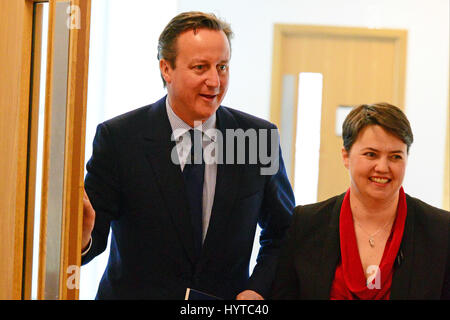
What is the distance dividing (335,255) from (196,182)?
16.9 inches

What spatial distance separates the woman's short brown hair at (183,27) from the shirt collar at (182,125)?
148 mm

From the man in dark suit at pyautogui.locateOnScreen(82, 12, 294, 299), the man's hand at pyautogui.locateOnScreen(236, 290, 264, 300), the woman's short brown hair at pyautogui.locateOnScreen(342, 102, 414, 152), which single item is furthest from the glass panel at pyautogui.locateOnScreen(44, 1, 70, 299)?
the woman's short brown hair at pyautogui.locateOnScreen(342, 102, 414, 152)

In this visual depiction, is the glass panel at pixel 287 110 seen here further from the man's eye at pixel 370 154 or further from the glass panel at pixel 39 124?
the glass panel at pixel 39 124

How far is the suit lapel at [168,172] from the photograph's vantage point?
162 cm

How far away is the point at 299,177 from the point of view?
366 cm

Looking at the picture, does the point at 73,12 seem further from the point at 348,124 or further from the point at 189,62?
the point at 348,124

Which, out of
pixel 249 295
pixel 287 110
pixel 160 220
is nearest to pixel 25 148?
pixel 160 220

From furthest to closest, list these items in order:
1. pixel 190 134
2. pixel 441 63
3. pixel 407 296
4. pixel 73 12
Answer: pixel 441 63
pixel 190 134
pixel 407 296
pixel 73 12

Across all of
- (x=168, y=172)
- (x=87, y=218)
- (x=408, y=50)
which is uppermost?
(x=408, y=50)

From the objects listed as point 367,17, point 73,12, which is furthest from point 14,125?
point 367,17

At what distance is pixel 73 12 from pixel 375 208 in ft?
3.05

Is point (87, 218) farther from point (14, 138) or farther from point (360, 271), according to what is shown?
point (360, 271)

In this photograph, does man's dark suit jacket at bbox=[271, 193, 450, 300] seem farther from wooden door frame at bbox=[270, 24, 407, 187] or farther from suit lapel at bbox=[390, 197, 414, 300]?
wooden door frame at bbox=[270, 24, 407, 187]

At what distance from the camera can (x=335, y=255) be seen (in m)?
1.55
